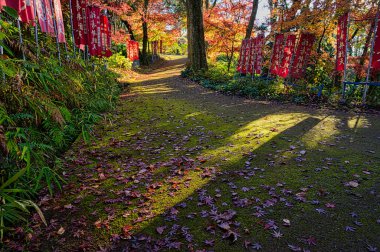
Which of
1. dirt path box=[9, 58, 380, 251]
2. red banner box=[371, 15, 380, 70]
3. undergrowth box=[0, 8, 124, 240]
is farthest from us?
red banner box=[371, 15, 380, 70]

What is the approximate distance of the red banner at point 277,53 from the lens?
12.1 m

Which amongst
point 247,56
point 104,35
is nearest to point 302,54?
point 247,56

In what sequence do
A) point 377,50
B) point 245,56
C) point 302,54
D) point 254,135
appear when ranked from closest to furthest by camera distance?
point 254,135 < point 377,50 < point 302,54 < point 245,56

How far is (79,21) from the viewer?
10.2 m

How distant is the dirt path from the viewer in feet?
9.20

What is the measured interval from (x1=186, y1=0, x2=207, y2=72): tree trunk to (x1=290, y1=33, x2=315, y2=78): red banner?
7876mm

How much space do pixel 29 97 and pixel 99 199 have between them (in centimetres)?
185

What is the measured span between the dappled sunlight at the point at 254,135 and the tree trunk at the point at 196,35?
37.8 feet

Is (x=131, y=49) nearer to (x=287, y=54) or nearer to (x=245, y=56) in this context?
(x=245, y=56)

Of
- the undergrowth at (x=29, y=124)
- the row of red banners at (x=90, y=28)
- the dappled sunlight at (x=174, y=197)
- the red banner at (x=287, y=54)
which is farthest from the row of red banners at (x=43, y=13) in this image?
the red banner at (x=287, y=54)

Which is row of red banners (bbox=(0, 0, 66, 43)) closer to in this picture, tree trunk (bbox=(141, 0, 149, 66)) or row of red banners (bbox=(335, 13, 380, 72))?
row of red banners (bbox=(335, 13, 380, 72))

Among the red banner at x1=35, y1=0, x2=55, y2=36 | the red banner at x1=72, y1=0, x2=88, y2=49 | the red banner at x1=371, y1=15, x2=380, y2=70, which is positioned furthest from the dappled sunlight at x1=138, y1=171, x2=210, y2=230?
the red banner at x1=72, y1=0, x2=88, y2=49

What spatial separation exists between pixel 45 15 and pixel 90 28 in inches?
192

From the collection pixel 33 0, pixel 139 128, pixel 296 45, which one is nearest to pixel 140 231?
pixel 139 128
